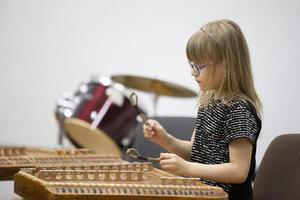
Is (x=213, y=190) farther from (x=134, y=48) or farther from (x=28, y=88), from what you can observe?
(x=28, y=88)

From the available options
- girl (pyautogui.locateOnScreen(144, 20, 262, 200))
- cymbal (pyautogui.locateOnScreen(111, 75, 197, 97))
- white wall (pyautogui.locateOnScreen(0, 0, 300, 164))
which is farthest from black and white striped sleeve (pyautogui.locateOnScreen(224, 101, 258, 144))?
white wall (pyautogui.locateOnScreen(0, 0, 300, 164))

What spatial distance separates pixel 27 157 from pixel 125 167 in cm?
41

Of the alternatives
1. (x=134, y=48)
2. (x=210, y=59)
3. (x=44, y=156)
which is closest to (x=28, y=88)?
(x=134, y=48)

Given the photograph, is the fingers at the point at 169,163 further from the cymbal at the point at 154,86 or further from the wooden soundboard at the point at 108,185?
the cymbal at the point at 154,86

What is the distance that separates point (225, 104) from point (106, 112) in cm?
173

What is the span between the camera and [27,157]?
181 centimetres

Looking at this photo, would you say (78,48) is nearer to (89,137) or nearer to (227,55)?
(89,137)

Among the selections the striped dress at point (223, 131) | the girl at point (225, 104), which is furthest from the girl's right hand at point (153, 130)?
A: the striped dress at point (223, 131)

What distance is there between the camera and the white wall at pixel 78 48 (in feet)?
12.5

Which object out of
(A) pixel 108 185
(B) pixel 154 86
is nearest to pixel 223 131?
(A) pixel 108 185

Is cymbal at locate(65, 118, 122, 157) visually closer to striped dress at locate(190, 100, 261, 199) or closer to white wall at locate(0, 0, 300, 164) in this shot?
white wall at locate(0, 0, 300, 164)

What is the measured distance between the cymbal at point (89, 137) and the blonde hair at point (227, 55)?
163 cm

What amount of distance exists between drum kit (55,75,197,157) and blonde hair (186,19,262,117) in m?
1.51

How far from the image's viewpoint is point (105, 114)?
329 cm
